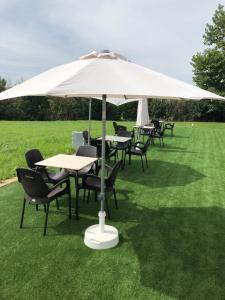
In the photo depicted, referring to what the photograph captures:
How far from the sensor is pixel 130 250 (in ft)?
12.6

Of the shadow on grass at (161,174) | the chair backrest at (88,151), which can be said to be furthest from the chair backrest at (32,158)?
the shadow on grass at (161,174)

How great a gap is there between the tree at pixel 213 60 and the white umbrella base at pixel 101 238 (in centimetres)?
3199

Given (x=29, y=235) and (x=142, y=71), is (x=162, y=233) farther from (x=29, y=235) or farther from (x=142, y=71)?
(x=142, y=71)

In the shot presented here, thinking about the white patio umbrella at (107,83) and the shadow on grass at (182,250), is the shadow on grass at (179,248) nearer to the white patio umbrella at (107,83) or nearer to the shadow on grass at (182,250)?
the shadow on grass at (182,250)

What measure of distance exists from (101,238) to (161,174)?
420 centimetres

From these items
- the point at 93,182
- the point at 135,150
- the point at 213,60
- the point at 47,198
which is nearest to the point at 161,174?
the point at 135,150

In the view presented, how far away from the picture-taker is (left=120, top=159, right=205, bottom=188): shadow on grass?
23.2 feet

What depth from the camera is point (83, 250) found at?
3.82m

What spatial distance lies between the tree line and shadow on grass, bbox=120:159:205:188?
2051 centimetres

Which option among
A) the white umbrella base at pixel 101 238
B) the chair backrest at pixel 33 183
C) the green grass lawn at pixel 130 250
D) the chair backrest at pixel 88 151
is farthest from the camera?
the chair backrest at pixel 88 151

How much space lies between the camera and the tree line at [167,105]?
28.2 m

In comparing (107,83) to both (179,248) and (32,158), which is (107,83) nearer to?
(179,248)

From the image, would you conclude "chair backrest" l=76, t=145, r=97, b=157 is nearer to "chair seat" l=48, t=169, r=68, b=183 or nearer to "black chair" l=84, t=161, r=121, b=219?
"chair seat" l=48, t=169, r=68, b=183

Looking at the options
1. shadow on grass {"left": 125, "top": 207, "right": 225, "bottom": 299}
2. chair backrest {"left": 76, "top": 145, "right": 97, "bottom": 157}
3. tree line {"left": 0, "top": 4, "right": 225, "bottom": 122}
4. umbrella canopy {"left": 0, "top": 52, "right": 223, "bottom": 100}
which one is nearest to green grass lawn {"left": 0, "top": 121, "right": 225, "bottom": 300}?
shadow on grass {"left": 125, "top": 207, "right": 225, "bottom": 299}
